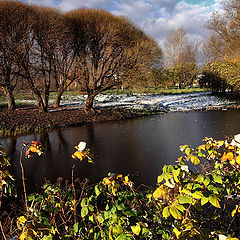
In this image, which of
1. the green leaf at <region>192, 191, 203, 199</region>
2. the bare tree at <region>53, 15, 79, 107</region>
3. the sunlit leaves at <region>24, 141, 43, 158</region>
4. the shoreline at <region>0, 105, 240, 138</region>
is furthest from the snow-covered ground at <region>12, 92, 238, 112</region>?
the green leaf at <region>192, 191, 203, 199</region>

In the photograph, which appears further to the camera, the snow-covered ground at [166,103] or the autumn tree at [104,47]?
the snow-covered ground at [166,103]

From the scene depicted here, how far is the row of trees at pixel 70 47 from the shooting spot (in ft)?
40.6

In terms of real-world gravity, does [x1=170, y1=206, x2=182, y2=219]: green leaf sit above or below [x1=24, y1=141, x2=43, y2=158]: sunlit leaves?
below

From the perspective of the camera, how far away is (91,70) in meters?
14.8

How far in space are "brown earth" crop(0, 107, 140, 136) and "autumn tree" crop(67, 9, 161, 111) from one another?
147 centimetres

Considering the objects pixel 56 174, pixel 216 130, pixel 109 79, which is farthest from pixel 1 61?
pixel 216 130

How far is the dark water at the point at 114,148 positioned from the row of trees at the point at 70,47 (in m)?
Result: 4.58

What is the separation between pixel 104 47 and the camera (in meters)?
14.2

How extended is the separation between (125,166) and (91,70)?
415 inches

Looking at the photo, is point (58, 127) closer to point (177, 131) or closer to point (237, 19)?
point (177, 131)

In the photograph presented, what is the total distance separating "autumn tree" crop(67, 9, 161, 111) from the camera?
13.8m

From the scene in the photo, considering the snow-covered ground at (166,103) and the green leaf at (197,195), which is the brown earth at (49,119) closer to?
the snow-covered ground at (166,103)

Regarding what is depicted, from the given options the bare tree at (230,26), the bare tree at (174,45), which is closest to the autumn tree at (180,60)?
the bare tree at (174,45)

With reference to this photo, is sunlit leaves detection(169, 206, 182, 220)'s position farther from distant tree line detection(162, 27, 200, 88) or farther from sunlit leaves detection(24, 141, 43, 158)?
distant tree line detection(162, 27, 200, 88)
